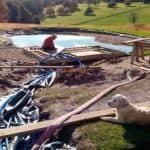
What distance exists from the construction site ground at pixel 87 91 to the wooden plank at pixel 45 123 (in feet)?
0.54

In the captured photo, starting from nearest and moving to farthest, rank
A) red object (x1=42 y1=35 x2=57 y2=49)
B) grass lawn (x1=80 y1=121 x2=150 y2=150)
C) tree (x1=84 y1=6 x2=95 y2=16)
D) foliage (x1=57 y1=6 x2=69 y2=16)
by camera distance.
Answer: grass lawn (x1=80 y1=121 x2=150 y2=150), red object (x1=42 y1=35 x2=57 y2=49), tree (x1=84 y1=6 x2=95 y2=16), foliage (x1=57 y1=6 x2=69 y2=16)

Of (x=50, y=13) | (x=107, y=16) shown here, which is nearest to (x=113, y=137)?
(x=107, y=16)

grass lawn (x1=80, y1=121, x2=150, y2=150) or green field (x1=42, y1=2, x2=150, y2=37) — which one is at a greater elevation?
grass lawn (x1=80, y1=121, x2=150, y2=150)

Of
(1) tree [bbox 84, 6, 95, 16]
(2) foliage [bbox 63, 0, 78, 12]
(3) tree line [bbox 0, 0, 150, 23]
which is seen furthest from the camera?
(2) foliage [bbox 63, 0, 78, 12]

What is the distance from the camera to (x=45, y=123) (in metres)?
9.56

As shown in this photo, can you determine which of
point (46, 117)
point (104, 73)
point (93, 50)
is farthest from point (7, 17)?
point (46, 117)

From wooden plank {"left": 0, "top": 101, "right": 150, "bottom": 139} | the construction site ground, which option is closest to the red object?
the construction site ground

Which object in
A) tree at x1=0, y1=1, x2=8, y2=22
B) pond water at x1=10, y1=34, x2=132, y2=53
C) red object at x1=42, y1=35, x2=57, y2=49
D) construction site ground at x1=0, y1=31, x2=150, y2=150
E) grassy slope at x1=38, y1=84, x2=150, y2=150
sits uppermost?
grassy slope at x1=38, y1=84, x2=150, y2=150

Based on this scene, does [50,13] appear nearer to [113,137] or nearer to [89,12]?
[89,12]

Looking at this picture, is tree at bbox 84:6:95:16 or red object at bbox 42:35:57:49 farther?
tree at bbox 84:6:95:16

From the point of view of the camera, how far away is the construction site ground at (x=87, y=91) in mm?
9086

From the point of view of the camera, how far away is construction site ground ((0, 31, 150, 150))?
909 cm

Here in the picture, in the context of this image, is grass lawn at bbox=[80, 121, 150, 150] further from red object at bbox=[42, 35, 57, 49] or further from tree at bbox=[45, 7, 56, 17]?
tree at bbox=[45, 7, 56, 17]

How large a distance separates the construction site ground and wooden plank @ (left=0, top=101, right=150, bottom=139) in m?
0.16
